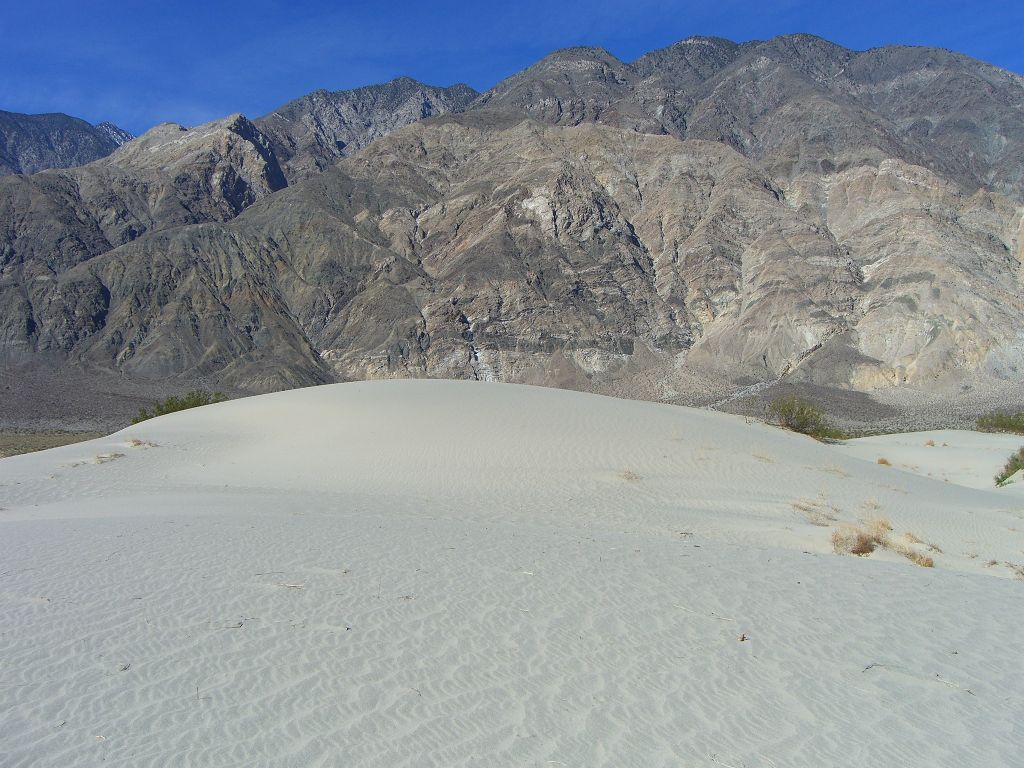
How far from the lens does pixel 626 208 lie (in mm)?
93625

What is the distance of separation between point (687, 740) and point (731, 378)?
6959 cm

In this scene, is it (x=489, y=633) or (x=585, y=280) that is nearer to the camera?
(x=489, y=633)

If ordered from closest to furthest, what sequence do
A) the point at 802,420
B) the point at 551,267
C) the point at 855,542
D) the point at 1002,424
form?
the point at 855,542
the point at 802,420
the point at 1002,424
the point at 551,267

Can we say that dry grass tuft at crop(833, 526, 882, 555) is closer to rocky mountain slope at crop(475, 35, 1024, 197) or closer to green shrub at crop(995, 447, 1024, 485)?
green shrub at crop(995, 447, 1024, 485)

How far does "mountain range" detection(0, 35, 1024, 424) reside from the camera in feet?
228

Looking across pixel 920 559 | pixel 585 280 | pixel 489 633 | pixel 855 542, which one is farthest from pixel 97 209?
pixel 489 633

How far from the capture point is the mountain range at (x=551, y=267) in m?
69.4

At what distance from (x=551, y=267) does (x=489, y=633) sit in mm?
81748

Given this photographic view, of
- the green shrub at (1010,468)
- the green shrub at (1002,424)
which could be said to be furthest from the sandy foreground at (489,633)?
the green shrub at (1002,424)

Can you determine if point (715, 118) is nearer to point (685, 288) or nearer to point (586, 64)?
point (586, 64)

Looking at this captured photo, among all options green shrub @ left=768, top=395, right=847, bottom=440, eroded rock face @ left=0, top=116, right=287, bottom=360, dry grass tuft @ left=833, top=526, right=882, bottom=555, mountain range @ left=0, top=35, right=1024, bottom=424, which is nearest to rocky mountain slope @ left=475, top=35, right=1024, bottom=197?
mountain range @ left=0, top=35, right=1024, bottom=424

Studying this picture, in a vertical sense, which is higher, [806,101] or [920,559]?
[806,101]

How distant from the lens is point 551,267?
85.1m

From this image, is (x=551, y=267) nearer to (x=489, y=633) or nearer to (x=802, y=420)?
(x=802, y=420)
